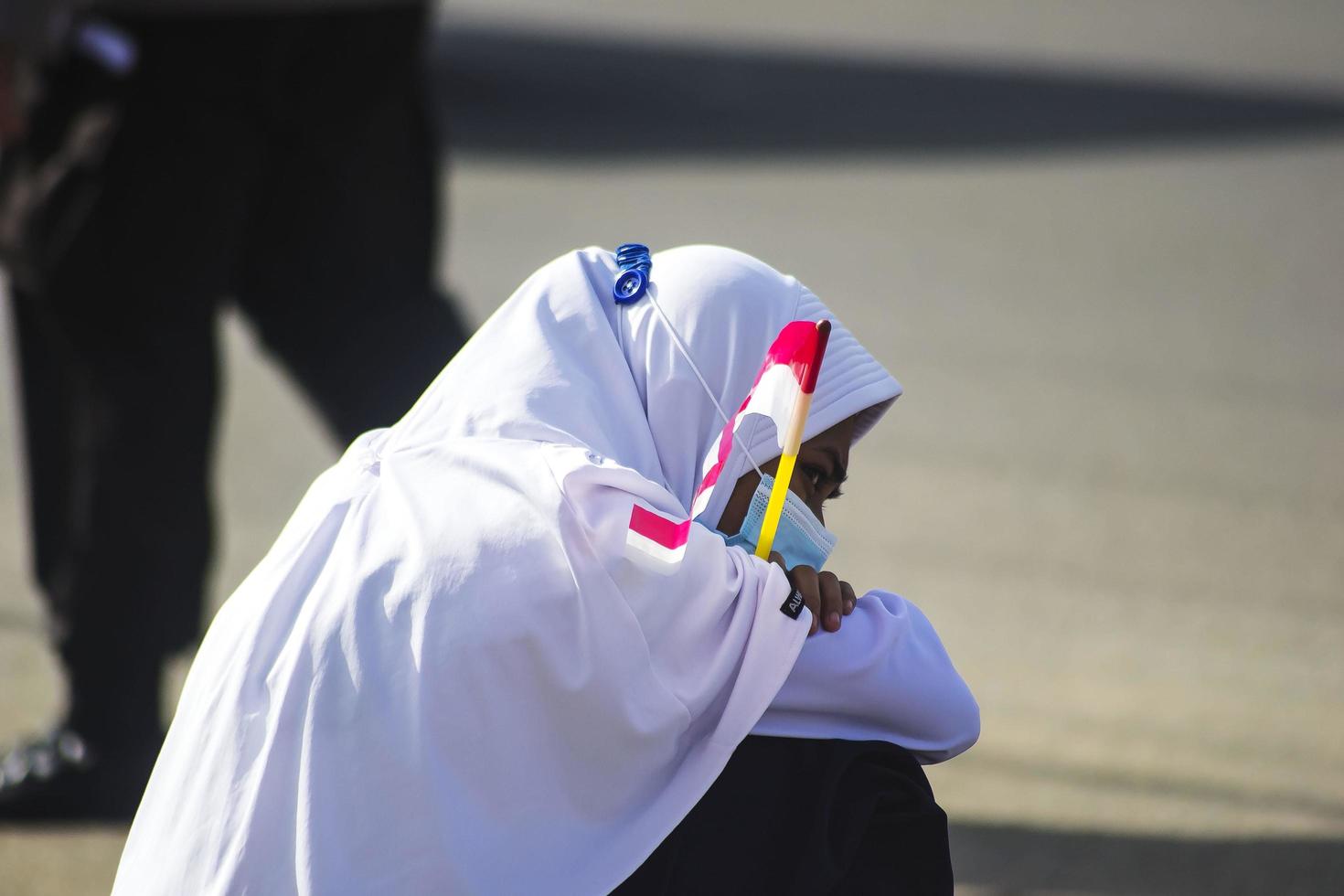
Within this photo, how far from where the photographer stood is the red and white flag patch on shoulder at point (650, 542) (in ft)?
5.82

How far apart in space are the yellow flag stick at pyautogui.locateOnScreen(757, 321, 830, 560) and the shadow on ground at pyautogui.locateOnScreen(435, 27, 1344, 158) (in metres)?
9.79

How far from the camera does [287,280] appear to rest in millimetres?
3750

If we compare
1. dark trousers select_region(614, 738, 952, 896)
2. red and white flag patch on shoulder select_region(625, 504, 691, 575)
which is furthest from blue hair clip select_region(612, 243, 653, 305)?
dark trousers select_region(614, 738, 952, 896)

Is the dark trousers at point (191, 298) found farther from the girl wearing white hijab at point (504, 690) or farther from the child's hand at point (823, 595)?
the child's hand at point (823, 595)

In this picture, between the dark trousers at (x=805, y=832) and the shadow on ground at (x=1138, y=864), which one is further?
the shadow on ground at (x=1138, y=864)

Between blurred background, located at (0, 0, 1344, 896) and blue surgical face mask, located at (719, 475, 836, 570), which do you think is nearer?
blue surgical face mask, located at (719, 475, 836, 570)

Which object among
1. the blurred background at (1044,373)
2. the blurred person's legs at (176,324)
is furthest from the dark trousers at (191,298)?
the blurred background at (1044,373)

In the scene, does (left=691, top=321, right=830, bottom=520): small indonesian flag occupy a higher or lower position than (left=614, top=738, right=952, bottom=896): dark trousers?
higher

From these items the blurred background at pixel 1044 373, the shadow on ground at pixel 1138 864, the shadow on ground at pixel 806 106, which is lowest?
the shadow on ground at pixel 1138 864

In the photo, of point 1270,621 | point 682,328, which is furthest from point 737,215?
point 682,328

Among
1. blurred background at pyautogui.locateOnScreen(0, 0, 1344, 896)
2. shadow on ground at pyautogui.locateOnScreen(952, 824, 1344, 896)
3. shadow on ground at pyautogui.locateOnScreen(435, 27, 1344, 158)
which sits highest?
shadow on ground at pyautogui.locateOnScreen(435, 27, 1344, 158)

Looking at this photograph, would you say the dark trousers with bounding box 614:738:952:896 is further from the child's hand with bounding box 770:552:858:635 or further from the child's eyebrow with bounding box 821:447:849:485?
the child's eyebrow with bounding box 821:447:849:485

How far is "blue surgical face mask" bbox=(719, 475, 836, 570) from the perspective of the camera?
76.5 inches

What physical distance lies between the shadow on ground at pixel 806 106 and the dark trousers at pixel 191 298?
7.88 m
